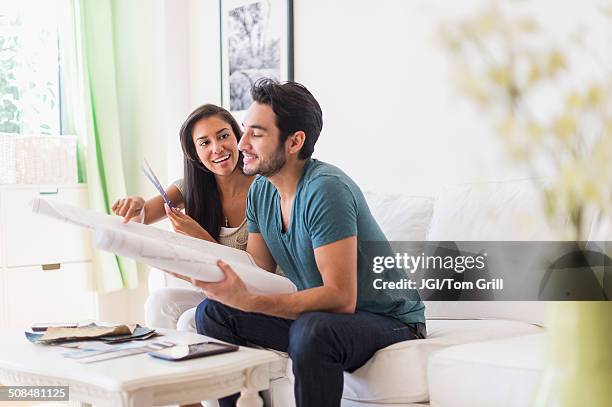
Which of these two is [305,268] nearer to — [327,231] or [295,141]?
[327,231]

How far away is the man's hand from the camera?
1.56 metres

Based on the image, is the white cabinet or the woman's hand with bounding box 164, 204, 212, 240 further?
the white cabinet

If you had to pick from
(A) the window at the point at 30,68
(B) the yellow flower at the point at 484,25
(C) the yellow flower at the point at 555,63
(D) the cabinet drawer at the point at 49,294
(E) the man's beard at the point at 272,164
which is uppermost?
(A) the window at the point at 30,68

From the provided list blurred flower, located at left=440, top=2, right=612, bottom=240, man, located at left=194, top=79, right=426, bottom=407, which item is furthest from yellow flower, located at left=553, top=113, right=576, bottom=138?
man, located at left=194, top=79, right=426, bottom=407

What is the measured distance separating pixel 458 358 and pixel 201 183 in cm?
98

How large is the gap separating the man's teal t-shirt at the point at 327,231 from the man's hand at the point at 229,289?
199 millimetres

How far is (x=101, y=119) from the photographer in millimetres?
3387

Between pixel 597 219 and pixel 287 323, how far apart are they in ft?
4.10

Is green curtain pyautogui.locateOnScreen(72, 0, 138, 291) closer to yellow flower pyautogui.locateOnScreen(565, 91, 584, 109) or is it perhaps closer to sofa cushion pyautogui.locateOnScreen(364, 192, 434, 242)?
sofa cushion pyautogui.locateOnScreen(364, 192, 434, 242)

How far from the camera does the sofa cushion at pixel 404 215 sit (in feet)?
7.02

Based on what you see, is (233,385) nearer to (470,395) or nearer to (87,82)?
(470,395)

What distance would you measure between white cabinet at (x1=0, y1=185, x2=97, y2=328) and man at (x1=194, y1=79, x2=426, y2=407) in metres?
1.42

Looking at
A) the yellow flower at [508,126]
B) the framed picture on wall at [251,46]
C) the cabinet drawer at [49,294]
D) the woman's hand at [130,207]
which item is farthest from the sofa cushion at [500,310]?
the cabinet drawer at [49,294]

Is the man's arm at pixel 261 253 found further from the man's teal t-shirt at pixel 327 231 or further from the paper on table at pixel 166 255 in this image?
the paper on table at pixel 166 255
